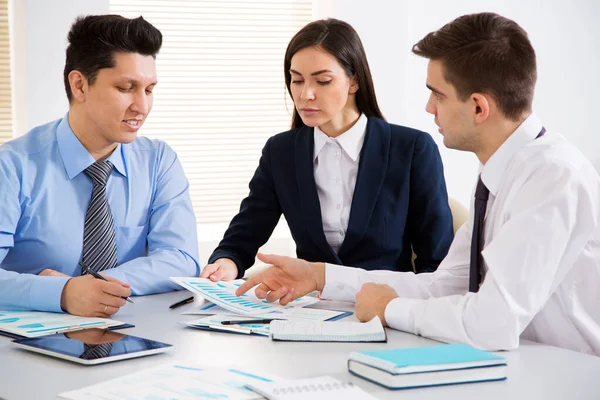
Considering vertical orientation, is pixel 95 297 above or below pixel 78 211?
below

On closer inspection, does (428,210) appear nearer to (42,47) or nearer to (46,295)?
(46,295)

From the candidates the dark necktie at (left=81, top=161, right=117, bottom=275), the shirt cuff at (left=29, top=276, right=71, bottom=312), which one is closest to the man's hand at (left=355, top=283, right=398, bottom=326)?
the shirt cuff at (left=29, top=276, right=71, bottom=312)

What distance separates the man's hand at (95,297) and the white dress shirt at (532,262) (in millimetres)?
654

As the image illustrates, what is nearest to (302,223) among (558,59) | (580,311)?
(580,311)

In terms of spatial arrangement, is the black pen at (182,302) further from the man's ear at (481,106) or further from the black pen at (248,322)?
the man's ear at (481,106)

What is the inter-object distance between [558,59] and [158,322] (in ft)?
14.1

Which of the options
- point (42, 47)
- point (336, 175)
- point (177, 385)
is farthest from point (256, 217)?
point (42, 47)

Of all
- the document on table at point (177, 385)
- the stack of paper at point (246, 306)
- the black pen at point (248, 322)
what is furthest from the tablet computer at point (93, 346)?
the stack of paper at point (246, 306)

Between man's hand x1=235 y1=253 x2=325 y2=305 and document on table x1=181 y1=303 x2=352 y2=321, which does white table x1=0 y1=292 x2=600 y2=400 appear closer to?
document on table x1=181 y1=303 x2=352 y2=321

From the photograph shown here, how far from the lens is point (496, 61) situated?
1.77m

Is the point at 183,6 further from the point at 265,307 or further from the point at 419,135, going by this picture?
the point at 265,307

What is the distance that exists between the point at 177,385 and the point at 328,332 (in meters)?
0.42

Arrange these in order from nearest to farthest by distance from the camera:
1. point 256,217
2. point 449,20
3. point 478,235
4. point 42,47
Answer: point 478,235, point 256,217, point 42,47, point 449,20

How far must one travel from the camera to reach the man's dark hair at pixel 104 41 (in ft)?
7.75
